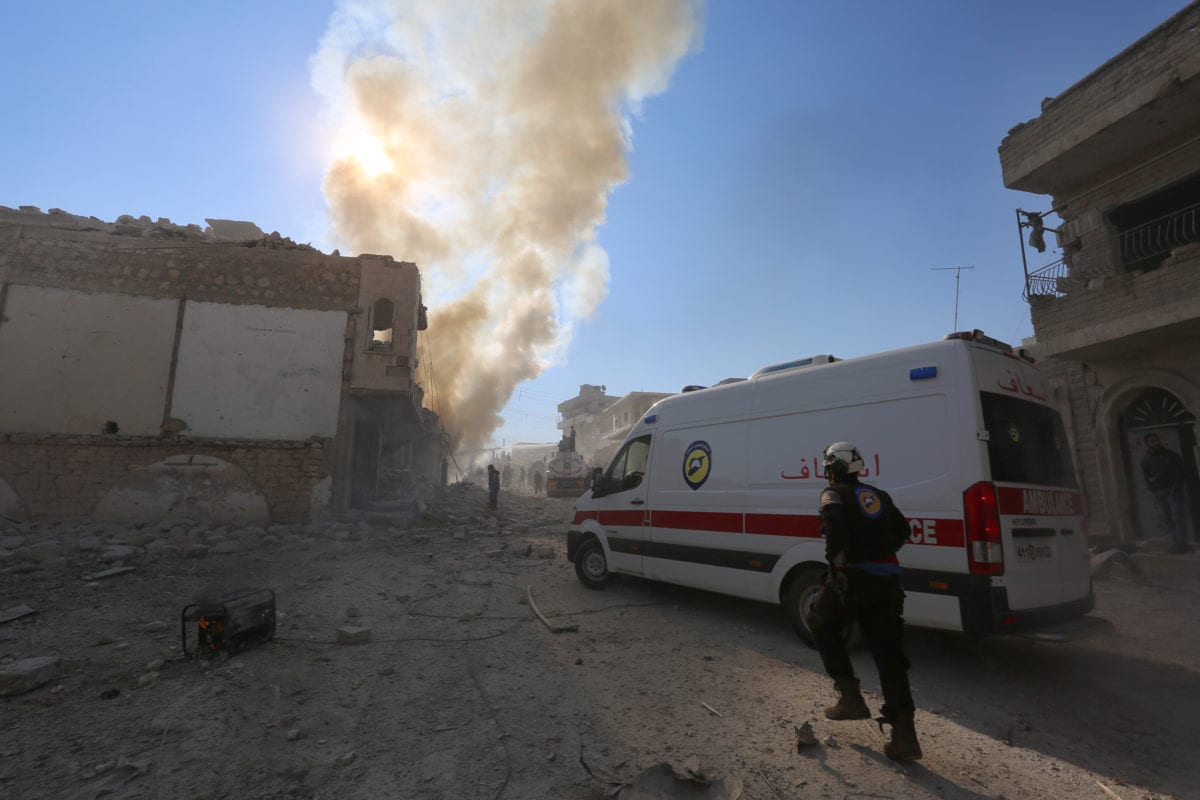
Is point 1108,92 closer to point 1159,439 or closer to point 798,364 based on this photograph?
point 1159,439

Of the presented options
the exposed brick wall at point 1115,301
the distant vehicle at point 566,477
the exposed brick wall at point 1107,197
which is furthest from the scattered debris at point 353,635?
the distant vehicle at point 566,477

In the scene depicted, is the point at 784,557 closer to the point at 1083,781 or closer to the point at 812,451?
the point at 812,451

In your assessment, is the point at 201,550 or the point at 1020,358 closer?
the point at 1020,358

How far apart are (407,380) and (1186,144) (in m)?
14.2

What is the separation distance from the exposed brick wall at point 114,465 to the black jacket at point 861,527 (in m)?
11.2

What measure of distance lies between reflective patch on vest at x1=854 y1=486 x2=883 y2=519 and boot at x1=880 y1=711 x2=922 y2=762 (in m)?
1.00

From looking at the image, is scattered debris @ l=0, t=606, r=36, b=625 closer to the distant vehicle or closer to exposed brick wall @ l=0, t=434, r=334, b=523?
exposed brick wall @ l=0, t=434, r=334, b=523

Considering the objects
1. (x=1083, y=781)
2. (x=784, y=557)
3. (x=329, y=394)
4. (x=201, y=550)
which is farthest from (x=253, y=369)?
(x=1083, y=781)

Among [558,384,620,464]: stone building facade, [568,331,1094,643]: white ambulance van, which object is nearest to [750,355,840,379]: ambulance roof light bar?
[568,331,1094,643]: white ambulance van

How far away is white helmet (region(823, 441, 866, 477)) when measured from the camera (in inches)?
120

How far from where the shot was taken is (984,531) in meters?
3.53

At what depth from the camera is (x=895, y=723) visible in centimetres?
275

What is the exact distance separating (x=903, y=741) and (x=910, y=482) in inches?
71.5

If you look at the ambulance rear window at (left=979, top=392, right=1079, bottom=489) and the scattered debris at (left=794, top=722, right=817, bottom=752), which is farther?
the ambulance rear window at (left=979, top=392, right=1079, bottom=489)
